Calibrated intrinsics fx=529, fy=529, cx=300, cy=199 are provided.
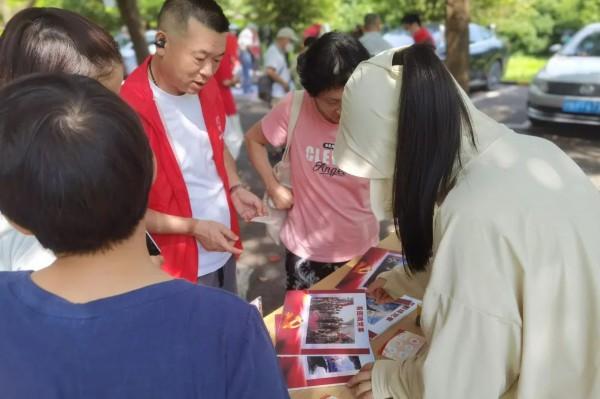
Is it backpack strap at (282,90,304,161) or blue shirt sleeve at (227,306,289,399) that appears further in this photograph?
backpack strap at (282,90,304,161)

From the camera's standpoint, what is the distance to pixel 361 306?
159 cm

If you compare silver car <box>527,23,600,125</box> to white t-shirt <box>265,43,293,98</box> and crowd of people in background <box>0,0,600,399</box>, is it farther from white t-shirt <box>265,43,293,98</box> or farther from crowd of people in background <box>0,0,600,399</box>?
crowd of people in background <box>0,0,600,399</box>

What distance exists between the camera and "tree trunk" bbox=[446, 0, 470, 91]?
Answer: 4.46 m

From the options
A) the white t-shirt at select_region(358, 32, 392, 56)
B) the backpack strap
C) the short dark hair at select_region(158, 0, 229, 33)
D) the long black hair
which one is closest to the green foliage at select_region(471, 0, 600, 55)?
the white t-shirt at select_region(358, 32, 392, 56)

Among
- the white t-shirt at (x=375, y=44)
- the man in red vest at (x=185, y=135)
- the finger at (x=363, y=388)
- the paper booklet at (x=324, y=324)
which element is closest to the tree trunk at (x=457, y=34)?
the white t-shirt at (x=375, y=44)

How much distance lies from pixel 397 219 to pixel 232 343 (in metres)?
0.56

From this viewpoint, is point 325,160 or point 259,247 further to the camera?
point 259,247

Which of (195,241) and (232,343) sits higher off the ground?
(232,343)

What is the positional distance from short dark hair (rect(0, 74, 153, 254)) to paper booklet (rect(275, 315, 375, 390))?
0.78m

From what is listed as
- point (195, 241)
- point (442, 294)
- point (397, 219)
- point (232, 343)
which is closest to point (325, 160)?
point (195, 241)

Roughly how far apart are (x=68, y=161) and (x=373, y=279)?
4.25 feet

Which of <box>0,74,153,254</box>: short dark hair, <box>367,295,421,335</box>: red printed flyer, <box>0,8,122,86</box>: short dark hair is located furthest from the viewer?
<box>367,295,421,335</box>: red printed flyer

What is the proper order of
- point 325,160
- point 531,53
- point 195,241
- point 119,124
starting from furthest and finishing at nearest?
point 531,53 → point 325,160 → point 195,241 → point 119,124

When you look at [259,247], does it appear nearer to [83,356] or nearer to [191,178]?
[191,178]
